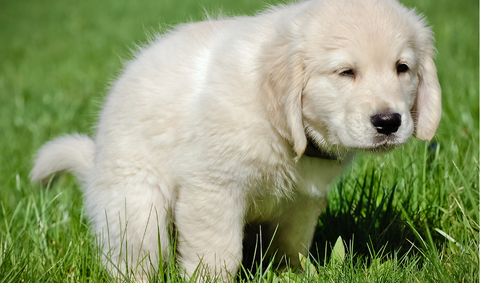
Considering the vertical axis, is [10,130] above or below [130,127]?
below

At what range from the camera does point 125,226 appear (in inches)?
98.2

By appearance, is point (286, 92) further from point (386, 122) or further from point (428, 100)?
point (428, 100)

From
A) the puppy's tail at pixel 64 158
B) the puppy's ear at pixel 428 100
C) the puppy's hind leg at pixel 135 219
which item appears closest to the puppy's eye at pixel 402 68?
the puppy's ear at pixel 428 100

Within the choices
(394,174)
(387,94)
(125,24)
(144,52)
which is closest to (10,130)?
(144,52)

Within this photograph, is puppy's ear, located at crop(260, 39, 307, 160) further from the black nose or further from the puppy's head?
the black nose

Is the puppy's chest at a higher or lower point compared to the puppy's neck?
lower

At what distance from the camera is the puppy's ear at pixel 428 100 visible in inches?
93.9

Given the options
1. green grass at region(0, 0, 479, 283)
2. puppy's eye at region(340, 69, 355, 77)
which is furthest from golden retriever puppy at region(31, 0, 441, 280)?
green grass at region(0, 0, 479, 283)

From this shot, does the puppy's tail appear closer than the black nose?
No

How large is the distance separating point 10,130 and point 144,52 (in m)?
3.61

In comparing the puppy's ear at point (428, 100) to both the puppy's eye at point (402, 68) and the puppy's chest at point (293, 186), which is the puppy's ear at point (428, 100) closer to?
the puppy's eye at point (402, 68)

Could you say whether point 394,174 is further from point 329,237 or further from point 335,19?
point 335,19

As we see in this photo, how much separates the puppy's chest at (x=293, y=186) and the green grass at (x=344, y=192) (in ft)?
0.99

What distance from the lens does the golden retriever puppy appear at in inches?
84.0
